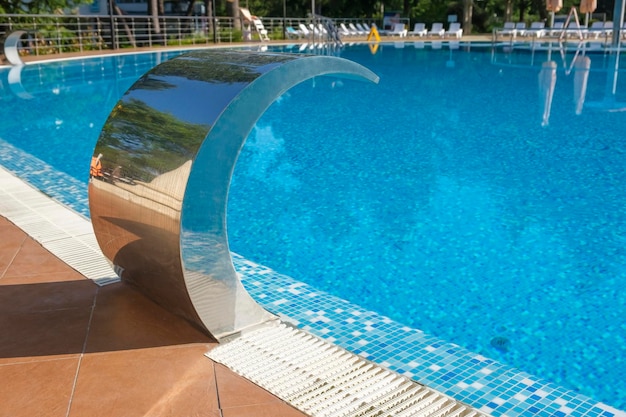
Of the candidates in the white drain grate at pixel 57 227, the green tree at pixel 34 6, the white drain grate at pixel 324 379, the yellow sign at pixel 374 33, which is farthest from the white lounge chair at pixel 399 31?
the white drain grate at pixel 324 379

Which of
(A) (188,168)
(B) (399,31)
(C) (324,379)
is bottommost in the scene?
(C) (324,379)

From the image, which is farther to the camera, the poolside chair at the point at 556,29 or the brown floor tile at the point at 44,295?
the poolside chair at the point at 556,29

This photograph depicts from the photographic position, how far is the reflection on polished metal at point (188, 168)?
2.48m

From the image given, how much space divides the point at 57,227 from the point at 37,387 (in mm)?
2098

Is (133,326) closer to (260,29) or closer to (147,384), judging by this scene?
(147,384)

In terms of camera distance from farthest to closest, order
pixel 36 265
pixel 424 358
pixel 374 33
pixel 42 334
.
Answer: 1. pixel 374 33
2. pixel 36 265
3. pixel 424 358
4. pixel 42 334

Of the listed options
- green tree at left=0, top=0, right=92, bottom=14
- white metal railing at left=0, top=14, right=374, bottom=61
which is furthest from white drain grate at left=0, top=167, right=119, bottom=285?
green tree at left=0, top=0, right=92, bottom=14

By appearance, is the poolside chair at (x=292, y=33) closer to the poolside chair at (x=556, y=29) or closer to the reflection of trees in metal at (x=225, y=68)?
the poolside chair at (x=556, y=29)

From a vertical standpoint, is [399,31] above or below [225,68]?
above

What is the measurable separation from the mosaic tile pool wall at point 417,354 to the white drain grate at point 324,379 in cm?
29

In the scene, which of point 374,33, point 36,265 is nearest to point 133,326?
point 36,265

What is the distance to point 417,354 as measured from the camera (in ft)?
10.2

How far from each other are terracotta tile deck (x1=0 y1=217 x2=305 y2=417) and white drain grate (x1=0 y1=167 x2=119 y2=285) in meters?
0.21

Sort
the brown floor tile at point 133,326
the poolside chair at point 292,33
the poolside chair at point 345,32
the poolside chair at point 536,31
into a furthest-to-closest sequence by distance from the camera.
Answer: the poolside chair at point 345,32 < the poolside chair at point 292,33 < the poolside chair at point 536,31 < the brown floor tile at point 133,326
